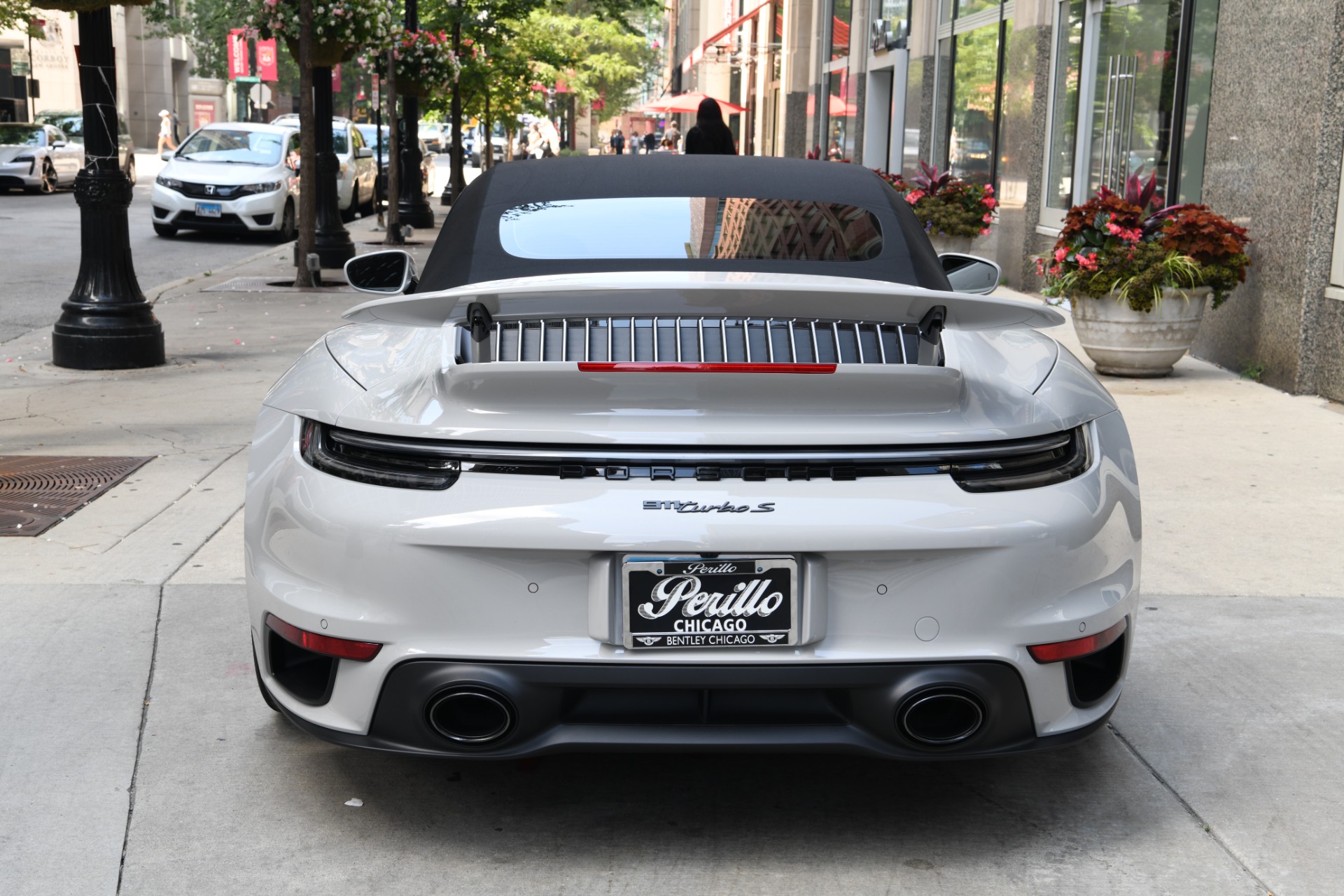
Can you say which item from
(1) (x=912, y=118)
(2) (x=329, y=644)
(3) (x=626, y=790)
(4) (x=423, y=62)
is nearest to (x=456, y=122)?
(4) (x=423, y=62)

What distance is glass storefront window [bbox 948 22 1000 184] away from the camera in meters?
18.2

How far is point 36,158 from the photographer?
1230 inches

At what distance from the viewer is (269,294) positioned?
14594 mm

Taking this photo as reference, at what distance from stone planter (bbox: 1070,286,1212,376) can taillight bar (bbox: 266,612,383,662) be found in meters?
7.67

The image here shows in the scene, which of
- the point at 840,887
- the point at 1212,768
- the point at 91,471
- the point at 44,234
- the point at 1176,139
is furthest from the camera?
the point at 44,234

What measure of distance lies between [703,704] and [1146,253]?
24.9ft

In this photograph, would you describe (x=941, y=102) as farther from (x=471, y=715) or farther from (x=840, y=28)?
(x=471, y=715)

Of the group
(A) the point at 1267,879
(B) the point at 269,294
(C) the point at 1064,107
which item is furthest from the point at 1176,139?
(A) the point at 1267,879

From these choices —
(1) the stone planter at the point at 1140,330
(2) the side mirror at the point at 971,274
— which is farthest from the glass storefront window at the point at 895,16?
(2) the side mirror at the point at 971,274


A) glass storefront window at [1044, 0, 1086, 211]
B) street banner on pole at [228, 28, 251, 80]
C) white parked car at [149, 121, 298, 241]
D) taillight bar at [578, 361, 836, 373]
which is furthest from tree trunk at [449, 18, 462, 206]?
street banner on pole at [228, 28, 251, 80]

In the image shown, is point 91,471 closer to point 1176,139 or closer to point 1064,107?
point 1176,139

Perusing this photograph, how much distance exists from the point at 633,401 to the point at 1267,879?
1.64 metres

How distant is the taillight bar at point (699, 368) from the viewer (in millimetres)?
2824

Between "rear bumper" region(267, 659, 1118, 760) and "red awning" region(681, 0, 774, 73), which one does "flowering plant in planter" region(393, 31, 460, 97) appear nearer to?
"red awning" region(681, 0, 774, 73)
